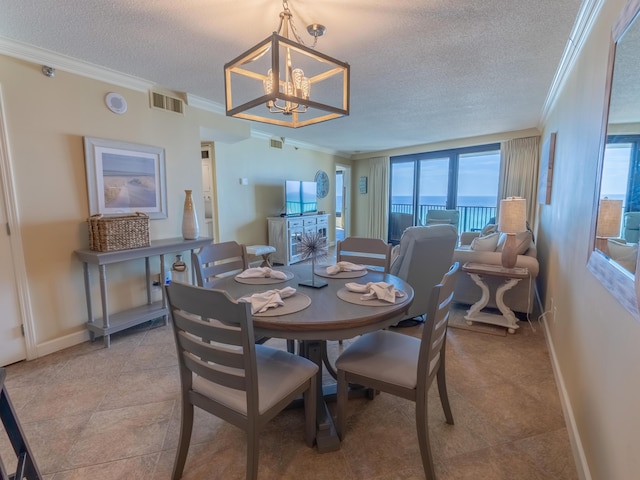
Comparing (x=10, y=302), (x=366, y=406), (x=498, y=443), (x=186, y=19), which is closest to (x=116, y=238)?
(x=10, y=302)

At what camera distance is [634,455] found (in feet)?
3.01

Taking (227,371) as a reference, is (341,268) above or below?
above

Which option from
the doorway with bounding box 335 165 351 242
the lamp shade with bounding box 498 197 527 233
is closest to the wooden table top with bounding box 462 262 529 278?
the lamp shade with bounding box 498 197 527 233

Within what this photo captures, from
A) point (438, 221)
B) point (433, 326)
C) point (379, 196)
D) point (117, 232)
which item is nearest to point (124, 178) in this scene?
point (117, 232)

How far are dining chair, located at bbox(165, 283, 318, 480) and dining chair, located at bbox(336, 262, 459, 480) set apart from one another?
0.20 m

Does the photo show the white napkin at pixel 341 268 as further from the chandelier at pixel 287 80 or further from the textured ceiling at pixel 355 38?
the textured ceiling at pixel 355 38

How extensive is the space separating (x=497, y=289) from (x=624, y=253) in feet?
6.77

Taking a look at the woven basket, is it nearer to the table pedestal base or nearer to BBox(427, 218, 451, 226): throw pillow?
the table pedestal base

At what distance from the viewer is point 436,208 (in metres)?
6.56

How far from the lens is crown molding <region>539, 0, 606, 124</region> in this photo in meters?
1.73

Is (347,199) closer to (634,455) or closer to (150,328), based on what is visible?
(150,328)

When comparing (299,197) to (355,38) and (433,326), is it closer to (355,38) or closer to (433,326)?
(355,38)

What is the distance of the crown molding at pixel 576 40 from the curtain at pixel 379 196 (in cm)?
396

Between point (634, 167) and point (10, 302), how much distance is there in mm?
3581
